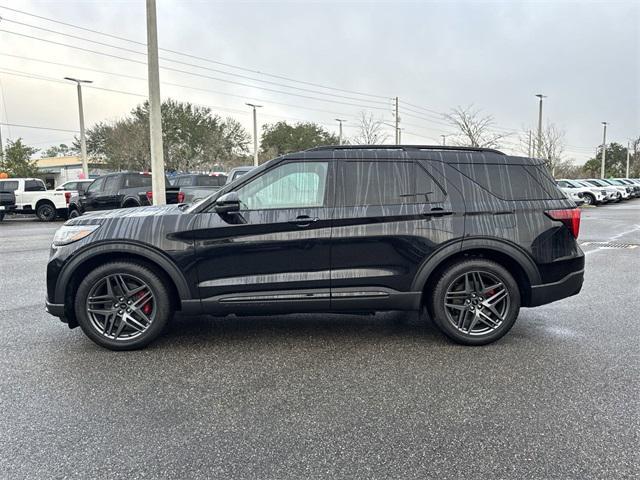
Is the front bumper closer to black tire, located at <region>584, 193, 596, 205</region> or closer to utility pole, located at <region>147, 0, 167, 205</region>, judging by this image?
utility pole, located at <region>147, 0, 167, 205</region>

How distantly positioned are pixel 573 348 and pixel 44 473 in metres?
4.27

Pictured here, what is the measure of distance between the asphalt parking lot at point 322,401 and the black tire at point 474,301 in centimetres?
16

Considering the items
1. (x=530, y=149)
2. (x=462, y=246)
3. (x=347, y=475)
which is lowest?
(x=347, y=475)

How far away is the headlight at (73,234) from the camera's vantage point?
4.42 meters

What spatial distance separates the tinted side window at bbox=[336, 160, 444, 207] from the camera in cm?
451

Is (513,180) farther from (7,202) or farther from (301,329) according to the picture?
(7,202)

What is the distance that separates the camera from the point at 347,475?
2625mm

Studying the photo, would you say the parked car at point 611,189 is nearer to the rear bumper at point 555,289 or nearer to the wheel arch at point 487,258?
the rear bumper at point 555,289

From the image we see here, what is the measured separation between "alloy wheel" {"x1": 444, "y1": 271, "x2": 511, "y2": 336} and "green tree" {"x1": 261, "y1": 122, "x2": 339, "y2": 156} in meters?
63.1

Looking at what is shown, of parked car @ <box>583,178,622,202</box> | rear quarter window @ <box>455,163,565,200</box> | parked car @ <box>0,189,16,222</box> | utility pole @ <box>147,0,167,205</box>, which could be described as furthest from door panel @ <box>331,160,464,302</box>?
parked car @ <box>583,178,622,202</box>

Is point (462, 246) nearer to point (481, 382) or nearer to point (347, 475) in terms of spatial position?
point (481, 382)

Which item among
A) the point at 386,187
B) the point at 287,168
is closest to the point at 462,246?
the point at 386,187

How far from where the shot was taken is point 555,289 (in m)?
4.64

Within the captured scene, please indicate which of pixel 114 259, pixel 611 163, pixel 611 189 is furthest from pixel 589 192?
pixel 611 163
